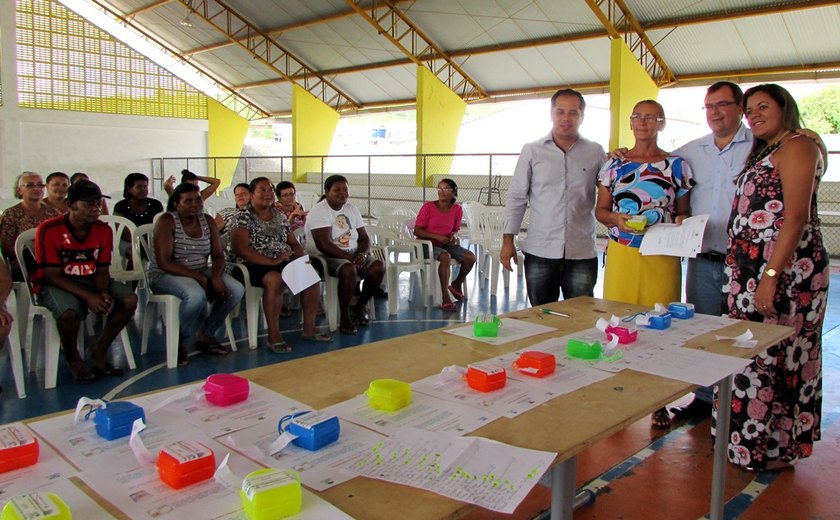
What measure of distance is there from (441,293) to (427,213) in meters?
0.76

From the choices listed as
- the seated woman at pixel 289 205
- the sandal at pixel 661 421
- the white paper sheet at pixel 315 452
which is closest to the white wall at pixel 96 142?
the seated woman at pixel 289 205

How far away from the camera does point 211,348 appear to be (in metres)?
4.33

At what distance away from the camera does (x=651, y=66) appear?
11.9 meters

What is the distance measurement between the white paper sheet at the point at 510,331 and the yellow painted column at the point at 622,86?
29.7 ft

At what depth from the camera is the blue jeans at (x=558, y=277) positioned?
10.2ft

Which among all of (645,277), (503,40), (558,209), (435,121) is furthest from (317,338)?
(435,121)

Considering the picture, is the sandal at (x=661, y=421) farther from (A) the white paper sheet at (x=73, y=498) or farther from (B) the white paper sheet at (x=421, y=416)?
(A) the white paper sheet at (x=73, y=498)

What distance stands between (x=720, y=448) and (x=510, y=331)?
0.76m

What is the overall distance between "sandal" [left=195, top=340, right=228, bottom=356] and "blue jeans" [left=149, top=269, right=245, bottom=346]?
80 millimetres

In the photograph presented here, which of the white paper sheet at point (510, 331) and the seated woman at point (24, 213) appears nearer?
the white paper sheet at point (510, 331)

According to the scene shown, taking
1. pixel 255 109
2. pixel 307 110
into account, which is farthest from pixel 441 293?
pixel 255 109

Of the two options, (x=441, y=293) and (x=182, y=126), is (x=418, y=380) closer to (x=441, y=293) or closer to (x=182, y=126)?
(x=441, y=293)

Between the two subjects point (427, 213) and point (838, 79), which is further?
point (838, 79)

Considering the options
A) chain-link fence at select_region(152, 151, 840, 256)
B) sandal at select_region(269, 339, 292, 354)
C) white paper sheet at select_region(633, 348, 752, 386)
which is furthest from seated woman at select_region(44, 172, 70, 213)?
chain-link fence at select_region(152, 151, 840, 256)
